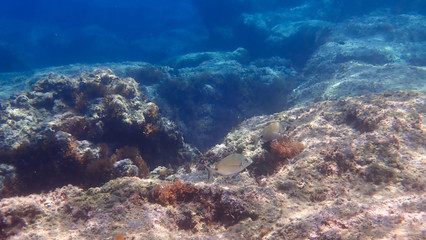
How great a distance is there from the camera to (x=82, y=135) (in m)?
5.62

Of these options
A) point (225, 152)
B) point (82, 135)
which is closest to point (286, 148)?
point (225, 152)

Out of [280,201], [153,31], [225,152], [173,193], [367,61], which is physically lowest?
[280,201]

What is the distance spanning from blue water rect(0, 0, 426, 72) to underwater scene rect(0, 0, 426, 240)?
6111mm

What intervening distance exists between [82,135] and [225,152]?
3620 mm

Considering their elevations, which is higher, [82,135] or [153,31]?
[153,31]

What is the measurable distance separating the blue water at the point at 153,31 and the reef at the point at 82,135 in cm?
1259

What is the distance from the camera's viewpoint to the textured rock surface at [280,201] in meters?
2.20

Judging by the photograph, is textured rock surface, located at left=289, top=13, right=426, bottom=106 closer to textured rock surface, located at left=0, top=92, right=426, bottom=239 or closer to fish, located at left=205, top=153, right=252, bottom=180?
textured rock surface, located at left=0, top=92, right=426, bottom=239

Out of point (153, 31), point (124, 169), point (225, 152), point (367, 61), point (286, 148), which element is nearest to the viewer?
point (286, 148)

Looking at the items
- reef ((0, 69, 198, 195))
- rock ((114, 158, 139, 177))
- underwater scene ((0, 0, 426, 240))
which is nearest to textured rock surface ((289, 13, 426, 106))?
underwater scene ((0, 0, 426, 240))

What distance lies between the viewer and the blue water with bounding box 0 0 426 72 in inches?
805

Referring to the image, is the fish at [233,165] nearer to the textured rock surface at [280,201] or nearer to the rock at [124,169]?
the textured rock surface at [280,201]

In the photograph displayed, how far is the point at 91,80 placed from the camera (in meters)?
6.80

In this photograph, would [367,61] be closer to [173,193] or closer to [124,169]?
→ [124,169]
